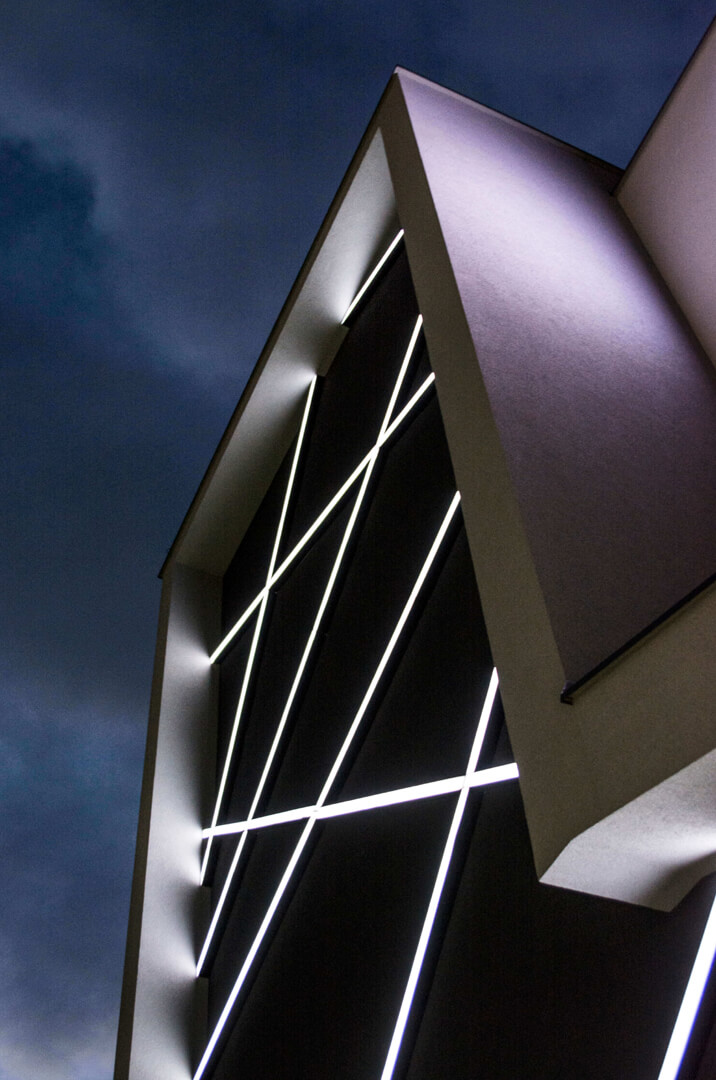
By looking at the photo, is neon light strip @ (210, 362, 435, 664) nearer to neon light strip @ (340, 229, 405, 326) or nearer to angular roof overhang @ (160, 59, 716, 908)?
angular roof overhang @ (160, 59, 716, 908)

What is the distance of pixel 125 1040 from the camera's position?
7980 mm

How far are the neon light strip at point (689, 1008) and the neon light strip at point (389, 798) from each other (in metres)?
1.19

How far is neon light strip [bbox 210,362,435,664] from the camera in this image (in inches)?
283

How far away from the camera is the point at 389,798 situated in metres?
5.36

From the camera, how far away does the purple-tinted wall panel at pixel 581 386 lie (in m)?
3.71

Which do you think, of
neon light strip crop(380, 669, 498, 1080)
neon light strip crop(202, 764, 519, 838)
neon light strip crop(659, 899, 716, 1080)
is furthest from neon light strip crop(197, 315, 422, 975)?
neon light strip crop(659, 899, 716, 1080)

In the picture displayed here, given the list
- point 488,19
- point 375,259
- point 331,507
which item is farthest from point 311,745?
point 488,19

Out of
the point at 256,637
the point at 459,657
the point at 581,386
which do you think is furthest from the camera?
the point at 256,637

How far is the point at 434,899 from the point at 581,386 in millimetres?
2640

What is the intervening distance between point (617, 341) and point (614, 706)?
3255mm

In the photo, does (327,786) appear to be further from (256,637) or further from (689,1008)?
(689,1008)

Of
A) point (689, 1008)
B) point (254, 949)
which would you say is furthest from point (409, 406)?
point (689, 1008)

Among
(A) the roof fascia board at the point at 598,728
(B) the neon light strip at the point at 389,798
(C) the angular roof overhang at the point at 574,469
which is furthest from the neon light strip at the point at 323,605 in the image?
(A) the roof fascia board at the point at 598,728

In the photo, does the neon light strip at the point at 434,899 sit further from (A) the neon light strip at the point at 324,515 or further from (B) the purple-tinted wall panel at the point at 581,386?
(A) the neon light strip at the point at 324,515
